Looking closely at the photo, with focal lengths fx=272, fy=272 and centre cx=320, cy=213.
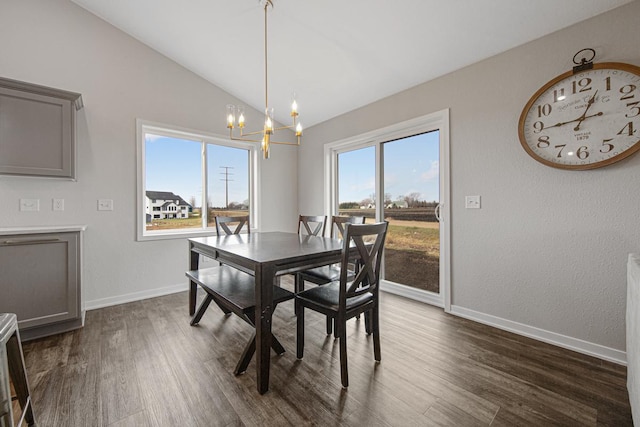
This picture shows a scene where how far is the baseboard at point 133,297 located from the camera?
112 inches

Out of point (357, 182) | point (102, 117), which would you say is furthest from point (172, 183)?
point (357, 182)

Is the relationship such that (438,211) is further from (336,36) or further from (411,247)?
(336,36)

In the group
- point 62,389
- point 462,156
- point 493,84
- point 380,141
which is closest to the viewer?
point 62,389

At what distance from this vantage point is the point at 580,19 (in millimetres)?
1930

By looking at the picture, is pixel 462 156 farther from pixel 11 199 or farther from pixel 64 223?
pixel 11 199

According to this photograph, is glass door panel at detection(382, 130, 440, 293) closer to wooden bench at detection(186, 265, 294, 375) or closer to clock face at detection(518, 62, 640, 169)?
clock face at detection(518, 62, 640, 169)

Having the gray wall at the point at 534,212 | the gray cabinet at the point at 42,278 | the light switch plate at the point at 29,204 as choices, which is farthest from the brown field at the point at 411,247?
the gray cabinet at the point at 42,278

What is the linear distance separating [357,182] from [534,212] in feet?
6.76

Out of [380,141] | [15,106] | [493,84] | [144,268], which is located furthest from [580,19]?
[144,268]

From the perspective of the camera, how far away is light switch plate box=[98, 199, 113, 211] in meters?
2.88

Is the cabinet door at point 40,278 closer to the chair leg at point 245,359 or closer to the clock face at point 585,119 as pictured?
the chair leg at point 245,359

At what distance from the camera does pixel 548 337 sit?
2113 millimetres

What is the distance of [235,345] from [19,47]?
332cm

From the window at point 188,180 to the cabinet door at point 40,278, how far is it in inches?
34.7
